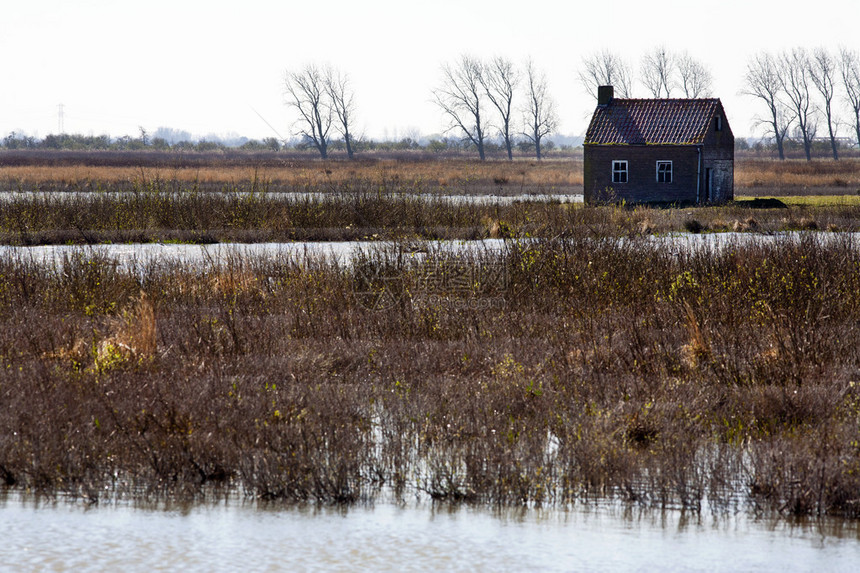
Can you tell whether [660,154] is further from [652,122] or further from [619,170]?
[652,122]

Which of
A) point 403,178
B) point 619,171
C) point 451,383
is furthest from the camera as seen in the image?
point 403,178

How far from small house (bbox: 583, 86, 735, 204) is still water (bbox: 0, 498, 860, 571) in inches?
1397

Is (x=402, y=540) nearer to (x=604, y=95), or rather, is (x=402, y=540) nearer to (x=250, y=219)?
(x=250, y=219)

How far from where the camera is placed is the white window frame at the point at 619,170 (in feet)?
139

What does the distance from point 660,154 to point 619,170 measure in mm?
2012

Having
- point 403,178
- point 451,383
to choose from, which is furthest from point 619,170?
point 451,383

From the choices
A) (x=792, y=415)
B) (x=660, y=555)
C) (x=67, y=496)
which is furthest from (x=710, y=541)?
(x=67, y=496)

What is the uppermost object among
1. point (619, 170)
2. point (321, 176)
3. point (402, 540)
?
point (321, 176)

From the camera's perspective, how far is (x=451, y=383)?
7883mm

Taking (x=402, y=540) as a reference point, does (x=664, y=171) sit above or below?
above

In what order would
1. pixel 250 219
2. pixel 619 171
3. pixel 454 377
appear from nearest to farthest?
1. pixel 454 377
2. pixel 250 219
3. pixel 619 171

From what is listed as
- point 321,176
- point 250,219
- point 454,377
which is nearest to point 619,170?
point 250,219

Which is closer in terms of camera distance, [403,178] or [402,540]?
[402,540]

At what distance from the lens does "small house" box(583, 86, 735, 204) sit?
136ft
